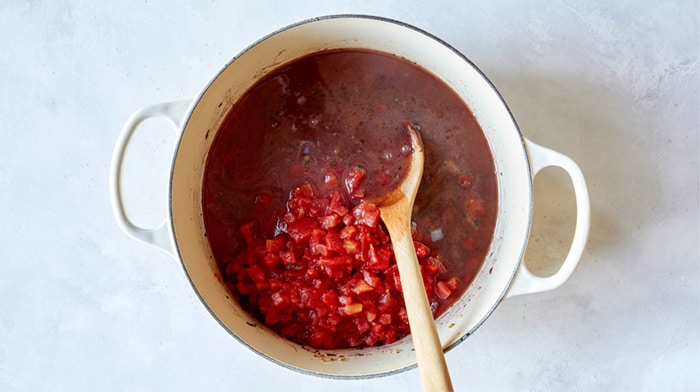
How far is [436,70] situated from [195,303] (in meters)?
1.04

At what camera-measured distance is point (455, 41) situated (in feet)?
6.95

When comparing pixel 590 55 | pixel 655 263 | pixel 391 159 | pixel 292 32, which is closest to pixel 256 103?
pixel 292 32

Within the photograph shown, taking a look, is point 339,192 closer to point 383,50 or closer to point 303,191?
point 303,191

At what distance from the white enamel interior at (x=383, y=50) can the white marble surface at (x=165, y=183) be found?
0.54ft

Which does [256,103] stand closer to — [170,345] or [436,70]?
[436,70]

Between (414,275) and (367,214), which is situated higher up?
(367,214)

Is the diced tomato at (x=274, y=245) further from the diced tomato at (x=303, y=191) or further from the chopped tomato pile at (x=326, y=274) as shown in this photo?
the diced tomato at (x=303, y=191)

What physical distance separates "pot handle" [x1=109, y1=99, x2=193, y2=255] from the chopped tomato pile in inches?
10.3

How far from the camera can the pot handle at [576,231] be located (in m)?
1.81

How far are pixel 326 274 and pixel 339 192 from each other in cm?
25

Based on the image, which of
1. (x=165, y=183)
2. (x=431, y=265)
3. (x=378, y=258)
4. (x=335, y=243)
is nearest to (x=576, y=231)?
(x=431, y=265)

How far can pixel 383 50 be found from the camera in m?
2.03

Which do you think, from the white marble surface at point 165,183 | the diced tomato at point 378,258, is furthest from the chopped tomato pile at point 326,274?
the white marble surface at point 165,183

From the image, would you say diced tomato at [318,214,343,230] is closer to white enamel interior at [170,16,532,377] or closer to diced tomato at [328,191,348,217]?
diced tomato at [328,191,348,217]
